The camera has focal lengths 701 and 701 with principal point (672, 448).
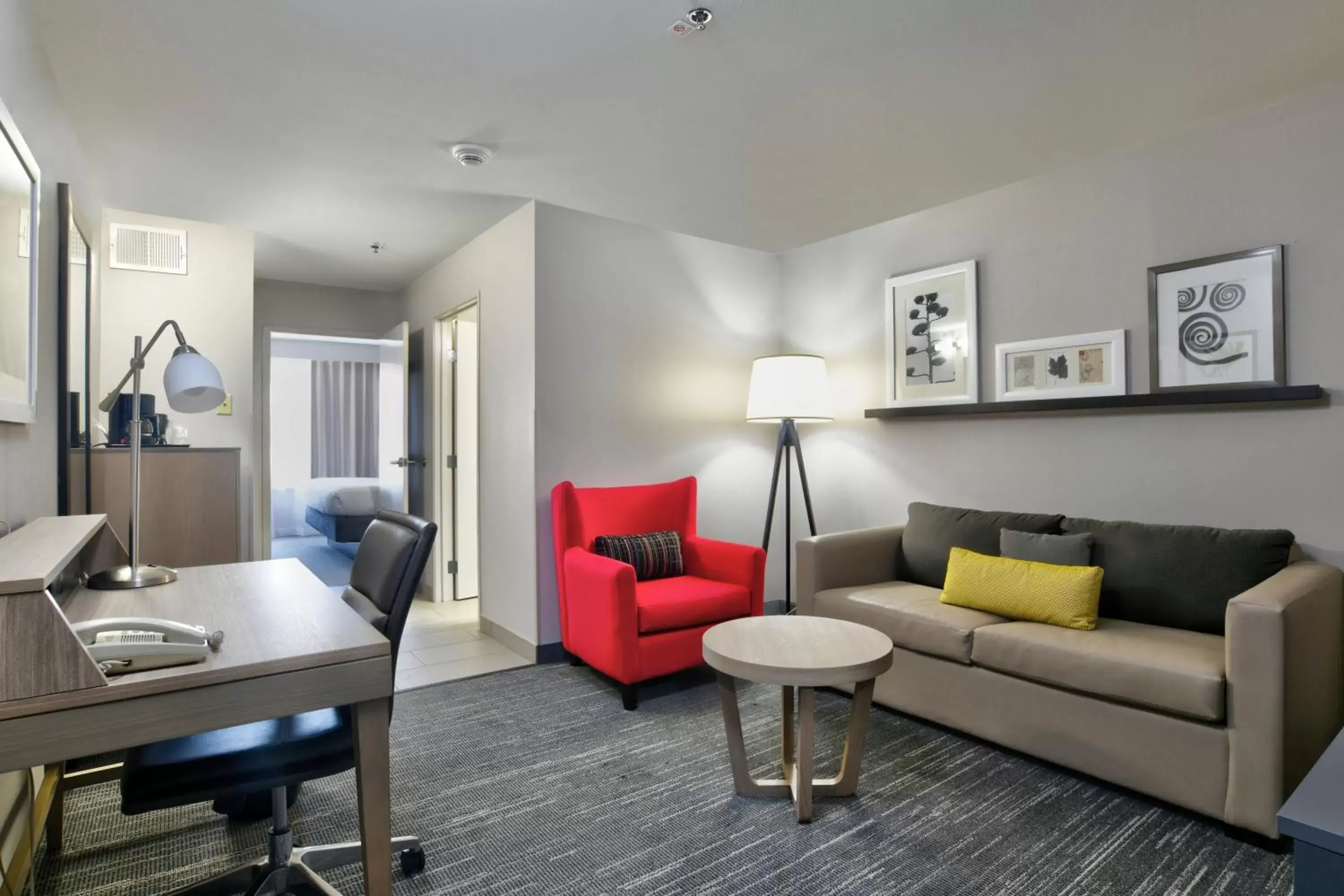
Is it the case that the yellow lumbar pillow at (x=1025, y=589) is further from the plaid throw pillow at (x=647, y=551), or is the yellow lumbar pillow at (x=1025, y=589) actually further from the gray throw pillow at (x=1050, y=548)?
the plaid throw pillow at (x=647, y=551)

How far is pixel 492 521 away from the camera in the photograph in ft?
13.1

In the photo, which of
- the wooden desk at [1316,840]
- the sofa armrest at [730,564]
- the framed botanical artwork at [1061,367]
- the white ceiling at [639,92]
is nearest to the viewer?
the wooden desk at [1316,840]

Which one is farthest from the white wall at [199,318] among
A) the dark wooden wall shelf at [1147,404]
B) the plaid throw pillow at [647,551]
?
the dark wooden wall shelf at [1147,404]

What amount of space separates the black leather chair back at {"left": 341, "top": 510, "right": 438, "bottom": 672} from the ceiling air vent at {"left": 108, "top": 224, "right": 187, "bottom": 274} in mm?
2969

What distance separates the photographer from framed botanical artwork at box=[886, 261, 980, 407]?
3508 mm

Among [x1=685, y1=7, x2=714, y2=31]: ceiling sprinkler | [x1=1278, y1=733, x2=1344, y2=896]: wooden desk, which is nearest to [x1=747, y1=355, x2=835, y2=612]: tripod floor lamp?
[x1=685, y1=7, x2=714, y2=31]: ceiling sprinkler

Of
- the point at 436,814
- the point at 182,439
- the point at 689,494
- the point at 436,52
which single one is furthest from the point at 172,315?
the point at 436,814

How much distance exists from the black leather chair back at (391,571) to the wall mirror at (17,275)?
2.69ft

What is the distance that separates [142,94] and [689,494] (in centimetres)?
280

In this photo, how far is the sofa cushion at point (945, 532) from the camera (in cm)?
306

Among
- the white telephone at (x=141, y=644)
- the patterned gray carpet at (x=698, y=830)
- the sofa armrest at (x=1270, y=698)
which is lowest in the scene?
the patterned gray carpet at (x=698, y=830)

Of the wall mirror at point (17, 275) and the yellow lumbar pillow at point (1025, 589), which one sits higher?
the wall mirror at point (17, 275)

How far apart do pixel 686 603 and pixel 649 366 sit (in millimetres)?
1459

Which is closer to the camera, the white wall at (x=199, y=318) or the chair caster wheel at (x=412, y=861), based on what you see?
the chair caster wheel at (x=412, y=861)
